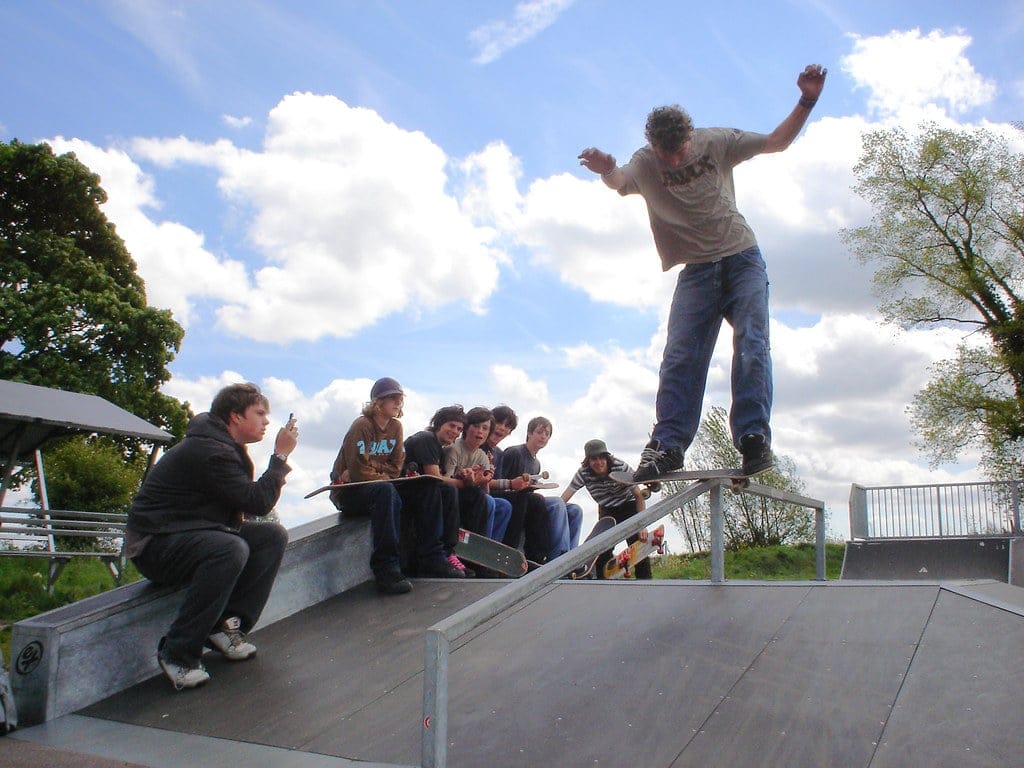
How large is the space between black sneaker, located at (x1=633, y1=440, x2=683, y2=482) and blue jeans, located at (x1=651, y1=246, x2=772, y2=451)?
0.15ft

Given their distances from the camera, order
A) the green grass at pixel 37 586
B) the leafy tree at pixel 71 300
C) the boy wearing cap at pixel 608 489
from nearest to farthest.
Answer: the boy wearing cap at pixel 608 489 < the green grass at pixel 37 586 < the leafy tree at pixel 71 300

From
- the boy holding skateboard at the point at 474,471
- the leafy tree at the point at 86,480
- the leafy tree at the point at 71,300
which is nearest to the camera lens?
the boy holding skateboard at the point at 474,471

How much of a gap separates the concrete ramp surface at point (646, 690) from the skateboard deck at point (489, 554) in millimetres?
1498

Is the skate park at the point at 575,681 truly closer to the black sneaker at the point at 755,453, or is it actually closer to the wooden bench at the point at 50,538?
the black sneaker at the point at 755,453

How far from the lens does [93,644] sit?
4.08 m

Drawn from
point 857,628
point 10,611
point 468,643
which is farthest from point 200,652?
point 10,611

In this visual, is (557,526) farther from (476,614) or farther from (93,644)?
(476,614)

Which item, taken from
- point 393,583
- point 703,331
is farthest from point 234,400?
point 703,331

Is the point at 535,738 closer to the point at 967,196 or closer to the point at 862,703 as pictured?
the point at 862,703

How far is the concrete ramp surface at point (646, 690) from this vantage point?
249 cm

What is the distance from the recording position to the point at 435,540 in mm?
5680

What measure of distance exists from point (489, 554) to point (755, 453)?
2.69 m

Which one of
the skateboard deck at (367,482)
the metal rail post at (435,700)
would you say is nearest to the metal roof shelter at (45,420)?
the skateboard deck at (367,482)

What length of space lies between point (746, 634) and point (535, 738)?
1016 millimetres
